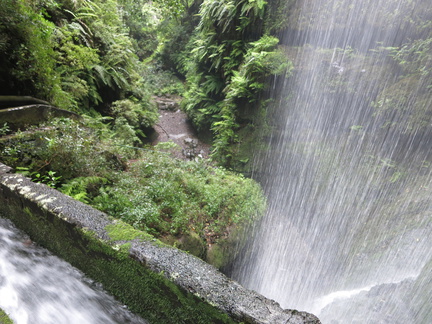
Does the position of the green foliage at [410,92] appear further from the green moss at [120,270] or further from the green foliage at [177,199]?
the green moss at [120,270]

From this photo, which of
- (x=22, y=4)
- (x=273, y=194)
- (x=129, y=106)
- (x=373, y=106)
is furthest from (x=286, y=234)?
(x=22, y=4)

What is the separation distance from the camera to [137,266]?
1.90 m

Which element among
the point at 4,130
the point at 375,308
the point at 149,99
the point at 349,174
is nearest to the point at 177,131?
the point at 149,99

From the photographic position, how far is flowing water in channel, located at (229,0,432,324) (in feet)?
17.5

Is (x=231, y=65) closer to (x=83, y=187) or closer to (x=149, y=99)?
(x=149, y=99)

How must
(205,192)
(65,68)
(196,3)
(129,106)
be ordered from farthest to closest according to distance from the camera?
1. (196,3)
2. (129,106)
3. (65,68)
4. (205,192)

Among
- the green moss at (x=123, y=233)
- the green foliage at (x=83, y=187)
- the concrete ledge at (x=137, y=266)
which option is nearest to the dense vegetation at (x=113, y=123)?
the green foliage at (x=83, y=187)

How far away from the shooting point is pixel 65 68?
259 inches

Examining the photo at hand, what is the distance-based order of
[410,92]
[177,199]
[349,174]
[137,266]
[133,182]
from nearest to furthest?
1. [137,266]
2. [133,182]
3. [177,199]
4. [410,92]
5. [349,174]

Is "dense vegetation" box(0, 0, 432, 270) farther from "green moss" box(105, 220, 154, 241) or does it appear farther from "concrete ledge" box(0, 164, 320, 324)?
"green moss" box(105, 220, 154, 241)

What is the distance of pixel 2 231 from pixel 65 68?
17.7ft

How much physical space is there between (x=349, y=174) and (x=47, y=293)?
747 cm

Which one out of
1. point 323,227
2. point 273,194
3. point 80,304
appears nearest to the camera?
point 80,304

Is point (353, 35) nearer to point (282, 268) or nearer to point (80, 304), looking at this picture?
point (282, 268)
